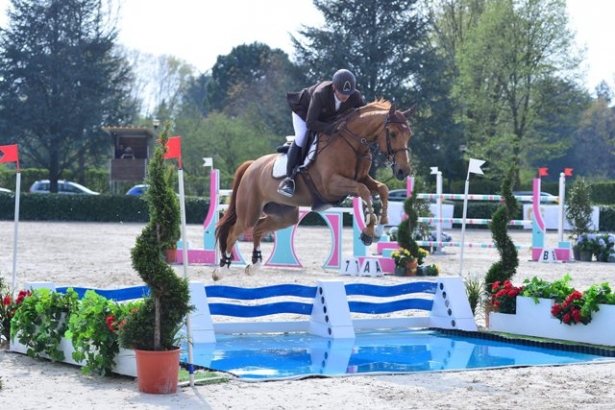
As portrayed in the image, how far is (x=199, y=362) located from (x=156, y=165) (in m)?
2.26

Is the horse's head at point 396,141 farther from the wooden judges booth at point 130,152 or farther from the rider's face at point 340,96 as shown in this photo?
the wooden judges booth at point 130,152

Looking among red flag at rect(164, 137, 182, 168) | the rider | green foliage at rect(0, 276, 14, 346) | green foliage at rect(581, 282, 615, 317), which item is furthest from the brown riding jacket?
green foliage at rect(0, 276, 14, 346)

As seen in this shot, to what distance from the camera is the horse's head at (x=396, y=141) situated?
724 cm

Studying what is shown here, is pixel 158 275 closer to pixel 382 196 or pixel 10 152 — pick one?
pixel 382 196

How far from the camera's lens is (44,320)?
303 inches

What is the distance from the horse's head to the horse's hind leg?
1593 mm

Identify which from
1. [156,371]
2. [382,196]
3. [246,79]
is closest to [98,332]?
[156,371]

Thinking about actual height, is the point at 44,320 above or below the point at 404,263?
below

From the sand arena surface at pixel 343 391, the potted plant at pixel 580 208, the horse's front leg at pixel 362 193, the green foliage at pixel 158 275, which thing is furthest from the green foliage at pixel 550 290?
the potted plant at pixel 580 208

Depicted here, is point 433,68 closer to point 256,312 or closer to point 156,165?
point 256,312

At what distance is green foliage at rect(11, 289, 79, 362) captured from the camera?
7590 millimetres

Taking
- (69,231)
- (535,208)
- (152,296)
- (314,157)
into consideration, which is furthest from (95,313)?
(69,231)

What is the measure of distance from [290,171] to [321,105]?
2.20 ft

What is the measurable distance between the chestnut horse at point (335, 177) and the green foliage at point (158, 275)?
185 centimetres
